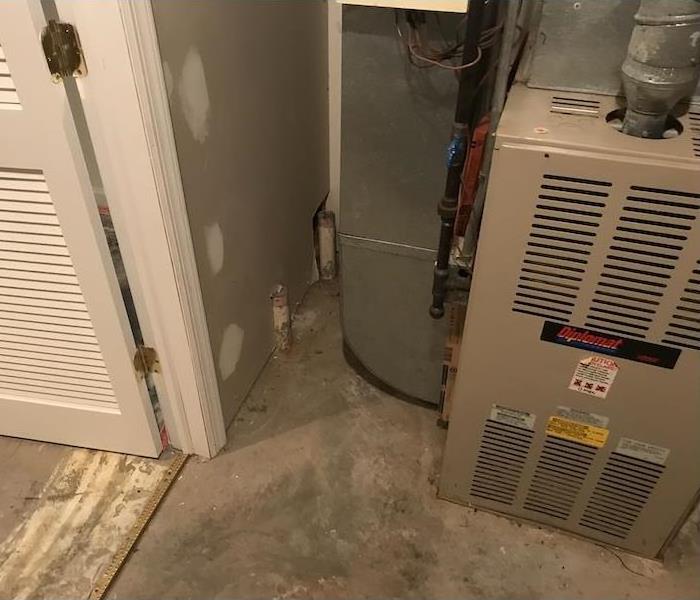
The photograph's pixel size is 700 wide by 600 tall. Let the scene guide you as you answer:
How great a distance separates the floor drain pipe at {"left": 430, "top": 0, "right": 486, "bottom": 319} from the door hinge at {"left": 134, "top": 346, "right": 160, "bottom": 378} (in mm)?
772

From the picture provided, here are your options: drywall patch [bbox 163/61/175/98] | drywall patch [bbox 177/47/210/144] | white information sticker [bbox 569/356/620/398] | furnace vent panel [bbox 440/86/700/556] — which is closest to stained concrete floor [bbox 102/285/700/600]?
furnace vent panel [bbox 440/86/700/556]

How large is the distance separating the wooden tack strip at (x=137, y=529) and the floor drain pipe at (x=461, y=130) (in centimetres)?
95

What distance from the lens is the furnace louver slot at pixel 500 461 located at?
150cm

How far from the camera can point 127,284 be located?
1604 mm

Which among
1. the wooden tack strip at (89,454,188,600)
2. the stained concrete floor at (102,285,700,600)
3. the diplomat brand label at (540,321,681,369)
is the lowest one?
the stained concrete floor at (102,285,700,600)

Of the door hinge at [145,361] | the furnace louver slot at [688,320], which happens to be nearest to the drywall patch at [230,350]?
the door hinge at [145,361]

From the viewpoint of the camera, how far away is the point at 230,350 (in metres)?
1.81

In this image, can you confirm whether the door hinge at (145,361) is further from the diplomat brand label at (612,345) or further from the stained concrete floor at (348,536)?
the diplomat brand label at (612,345)

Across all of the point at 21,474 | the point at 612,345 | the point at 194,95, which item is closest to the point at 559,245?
the point at 612,345

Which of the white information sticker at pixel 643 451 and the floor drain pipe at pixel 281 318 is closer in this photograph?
the white information sticker at pixel 643 451

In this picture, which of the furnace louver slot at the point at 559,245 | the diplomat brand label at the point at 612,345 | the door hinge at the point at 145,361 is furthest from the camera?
the door hinge at the point at 145,361

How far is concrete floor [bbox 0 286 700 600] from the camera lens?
5.05ft

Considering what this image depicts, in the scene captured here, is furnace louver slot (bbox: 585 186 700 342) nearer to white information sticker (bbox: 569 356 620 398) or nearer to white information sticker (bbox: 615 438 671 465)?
white information sticker (bbox: 569 356 620 398)

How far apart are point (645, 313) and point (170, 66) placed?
1060 millimetres
